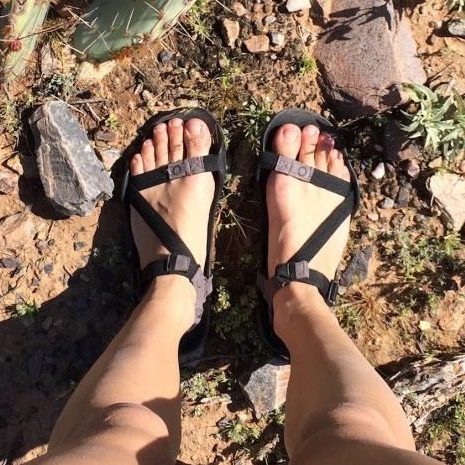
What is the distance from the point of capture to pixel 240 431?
246 cm

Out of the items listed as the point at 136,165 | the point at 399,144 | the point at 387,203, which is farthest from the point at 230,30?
the point at 387,203

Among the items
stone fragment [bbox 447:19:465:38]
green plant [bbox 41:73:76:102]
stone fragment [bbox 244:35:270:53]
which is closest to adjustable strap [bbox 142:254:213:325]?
green plant [bbox 41:73:76:102]

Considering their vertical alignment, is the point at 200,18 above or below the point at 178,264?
above

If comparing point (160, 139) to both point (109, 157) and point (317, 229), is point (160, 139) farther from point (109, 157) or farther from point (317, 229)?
point (317, 229)

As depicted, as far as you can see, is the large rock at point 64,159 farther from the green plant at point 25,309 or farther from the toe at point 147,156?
the green plant at point 25,309

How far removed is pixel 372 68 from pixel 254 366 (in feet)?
3.65

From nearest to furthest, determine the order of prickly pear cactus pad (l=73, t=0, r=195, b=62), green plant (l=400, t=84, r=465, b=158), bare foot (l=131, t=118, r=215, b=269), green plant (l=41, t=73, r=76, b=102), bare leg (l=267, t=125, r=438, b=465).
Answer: bare leg (l=267, t=125, r=438, b=465)
prickly pear cactus pad (l=73, t=0, r=195, b=62)
green plant (l=400, t=84, r=465, b=158)
green plant (l=41, t=73, r=76, b=102)
bare foot (l=131, t=118, r=215, b=269)

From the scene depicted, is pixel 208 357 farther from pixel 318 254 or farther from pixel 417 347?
pixel 417 347

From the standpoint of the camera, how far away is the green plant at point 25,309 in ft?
7.77

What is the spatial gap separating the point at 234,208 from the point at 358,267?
0.50 meters

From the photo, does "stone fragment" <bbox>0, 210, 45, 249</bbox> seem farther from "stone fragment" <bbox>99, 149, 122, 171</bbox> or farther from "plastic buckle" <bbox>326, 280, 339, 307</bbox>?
"plastic buckle" <bbox>326, 280, 339, 307</bbox>

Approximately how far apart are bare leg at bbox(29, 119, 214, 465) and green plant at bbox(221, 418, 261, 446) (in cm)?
44

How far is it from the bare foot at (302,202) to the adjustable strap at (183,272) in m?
0.24

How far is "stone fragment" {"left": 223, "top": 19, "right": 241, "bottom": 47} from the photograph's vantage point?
237cm
